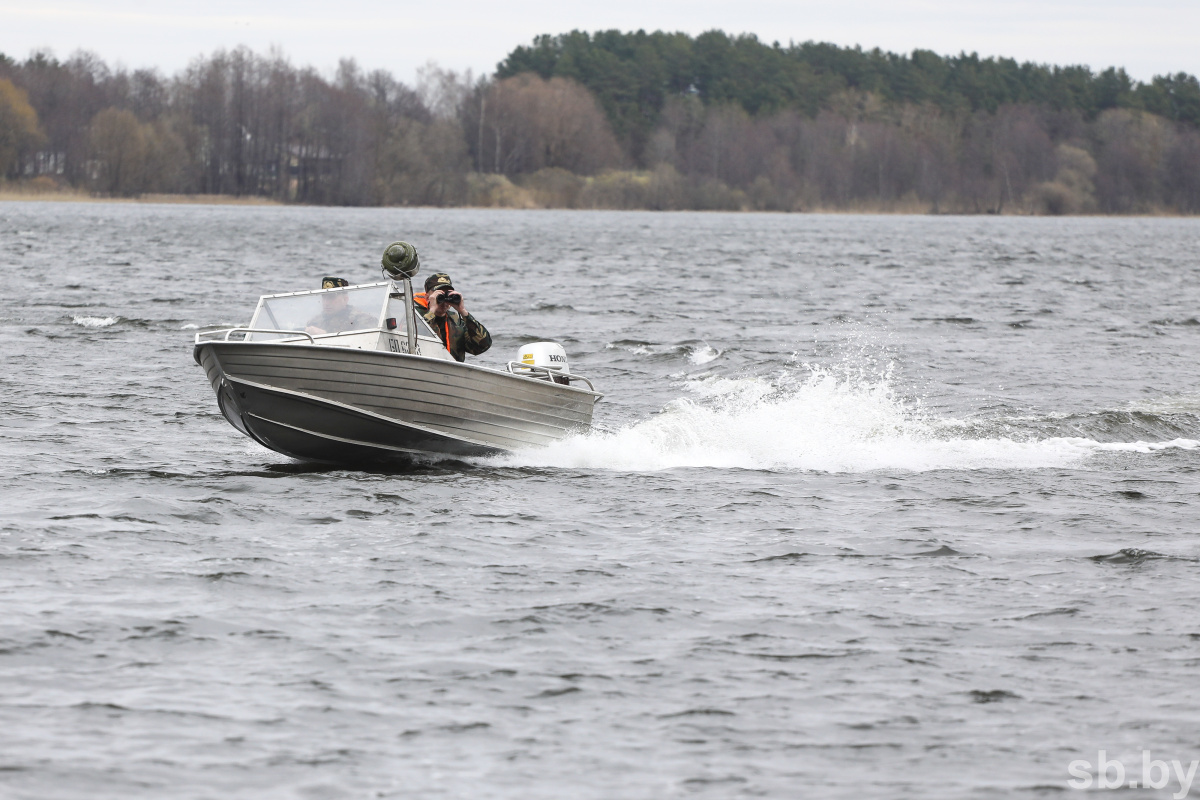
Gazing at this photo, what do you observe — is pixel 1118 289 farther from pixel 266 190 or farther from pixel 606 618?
pixel 266 190

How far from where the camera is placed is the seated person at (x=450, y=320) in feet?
46.7

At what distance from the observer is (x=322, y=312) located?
44.9 ft

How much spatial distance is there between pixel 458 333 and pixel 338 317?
48.2 inches

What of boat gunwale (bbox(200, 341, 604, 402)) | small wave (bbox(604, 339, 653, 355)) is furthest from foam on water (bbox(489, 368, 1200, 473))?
small wave (bbox(604, 339, 653, 355))

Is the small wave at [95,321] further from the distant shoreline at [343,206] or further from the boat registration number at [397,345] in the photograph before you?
the distant shoreline at [343,206]

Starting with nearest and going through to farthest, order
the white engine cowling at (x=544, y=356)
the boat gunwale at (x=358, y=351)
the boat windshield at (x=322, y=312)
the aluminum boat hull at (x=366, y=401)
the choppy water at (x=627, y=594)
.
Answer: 1. the choppy water at (x=627, y=594)
2. the boat gunwale at (x=358, y=351)
3. the aluminum boat hull at (x=366, y=401)
4. the boat windshield at (x=322, y=312)
5. the white engine cowling at (x=544, y=356)

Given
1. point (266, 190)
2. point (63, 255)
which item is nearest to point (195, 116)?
point (266, 190)

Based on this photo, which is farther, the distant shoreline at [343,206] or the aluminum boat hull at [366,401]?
the distant shoreline at [343,206]

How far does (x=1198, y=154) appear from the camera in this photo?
15825 centimetres

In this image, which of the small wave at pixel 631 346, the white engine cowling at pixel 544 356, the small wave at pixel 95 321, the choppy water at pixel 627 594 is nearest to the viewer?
the choppy water at pixel 627 594

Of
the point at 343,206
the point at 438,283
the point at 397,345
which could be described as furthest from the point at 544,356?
the point at 343,206

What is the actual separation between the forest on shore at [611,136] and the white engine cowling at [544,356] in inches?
4481

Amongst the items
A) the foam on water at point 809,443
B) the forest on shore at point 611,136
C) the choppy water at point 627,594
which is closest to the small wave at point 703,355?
the choppy water at point 627,594

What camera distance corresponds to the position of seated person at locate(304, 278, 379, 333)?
44.7 feet
